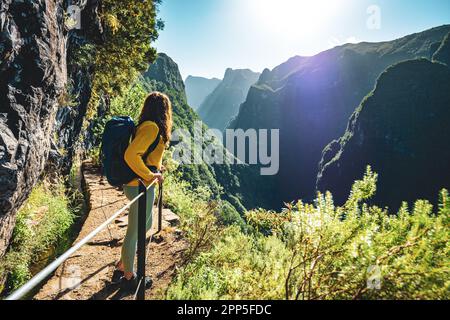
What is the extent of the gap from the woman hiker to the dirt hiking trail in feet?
0.69

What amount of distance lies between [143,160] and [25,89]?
7.32ft

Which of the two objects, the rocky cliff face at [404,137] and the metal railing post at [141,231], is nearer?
the metal railing post at [141,231]

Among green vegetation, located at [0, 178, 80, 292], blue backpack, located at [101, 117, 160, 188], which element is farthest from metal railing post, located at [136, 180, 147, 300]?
green vegetation, located at [0, 178, 80, 292]

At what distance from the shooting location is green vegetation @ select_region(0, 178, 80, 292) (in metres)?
4.12

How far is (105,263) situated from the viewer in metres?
4.30

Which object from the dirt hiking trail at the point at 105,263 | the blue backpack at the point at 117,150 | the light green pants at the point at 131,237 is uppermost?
the blue backpack at the point at 117,150

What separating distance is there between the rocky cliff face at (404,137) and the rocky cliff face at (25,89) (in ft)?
258

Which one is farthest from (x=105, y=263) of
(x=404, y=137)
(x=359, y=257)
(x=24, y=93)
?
(x=404, y=137)

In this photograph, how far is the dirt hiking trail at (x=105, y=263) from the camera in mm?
3395

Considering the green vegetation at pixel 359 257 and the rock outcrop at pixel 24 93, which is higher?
the rock outcrop at pixel 24 93

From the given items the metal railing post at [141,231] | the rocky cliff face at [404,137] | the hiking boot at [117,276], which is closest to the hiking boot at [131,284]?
the hiking boot at [117,276]

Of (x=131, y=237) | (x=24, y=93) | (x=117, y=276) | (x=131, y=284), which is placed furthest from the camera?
(x=24, y=93)

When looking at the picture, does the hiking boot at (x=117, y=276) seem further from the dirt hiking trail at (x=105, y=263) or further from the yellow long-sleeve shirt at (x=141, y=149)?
the yellow long-sleeve shirt at (x=141, y=149)

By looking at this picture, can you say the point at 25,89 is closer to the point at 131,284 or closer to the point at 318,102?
the point at 131,284
